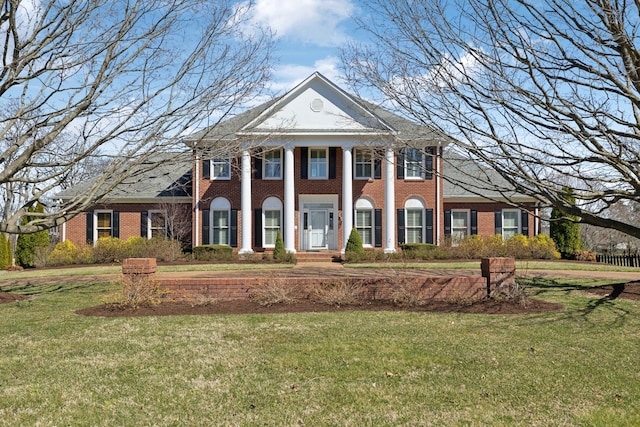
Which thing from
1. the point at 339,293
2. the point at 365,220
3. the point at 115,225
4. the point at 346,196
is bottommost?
the point at 339,293

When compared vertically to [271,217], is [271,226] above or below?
below

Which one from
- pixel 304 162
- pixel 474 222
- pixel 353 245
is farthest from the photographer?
pixel 474 222

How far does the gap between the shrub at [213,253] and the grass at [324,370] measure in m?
14.5

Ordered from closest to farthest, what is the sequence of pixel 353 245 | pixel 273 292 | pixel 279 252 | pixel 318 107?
pixel 273 292 < pixel 279 252 < pixel 353 245 < pixel 318 107

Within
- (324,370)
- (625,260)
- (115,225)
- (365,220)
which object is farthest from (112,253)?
(625,260)

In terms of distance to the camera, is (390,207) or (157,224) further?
(157,224)

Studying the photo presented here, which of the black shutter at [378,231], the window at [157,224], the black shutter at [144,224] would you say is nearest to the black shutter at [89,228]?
the black shutter at [144,224]

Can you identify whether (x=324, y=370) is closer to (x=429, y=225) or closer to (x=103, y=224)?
(x=429, y=225)

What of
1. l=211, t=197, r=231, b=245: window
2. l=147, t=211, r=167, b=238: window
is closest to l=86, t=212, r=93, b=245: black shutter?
l=147, t=211, r=167, b=238: window

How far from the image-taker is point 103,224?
27.8 meters

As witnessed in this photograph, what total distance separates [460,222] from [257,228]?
9.89m

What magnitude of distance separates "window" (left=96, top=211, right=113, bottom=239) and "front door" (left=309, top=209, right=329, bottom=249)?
987 cm

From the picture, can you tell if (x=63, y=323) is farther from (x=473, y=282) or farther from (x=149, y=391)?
(x=473, y=282)

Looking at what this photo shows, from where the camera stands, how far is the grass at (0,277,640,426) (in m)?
4.68
